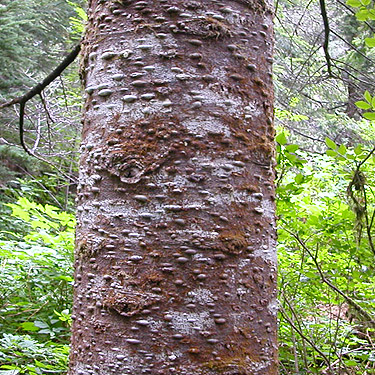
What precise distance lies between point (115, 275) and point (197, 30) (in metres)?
0.69

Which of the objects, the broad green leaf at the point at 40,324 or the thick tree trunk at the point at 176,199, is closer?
the thick tree trunk at the point at 176,199

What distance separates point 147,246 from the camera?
1064 mm

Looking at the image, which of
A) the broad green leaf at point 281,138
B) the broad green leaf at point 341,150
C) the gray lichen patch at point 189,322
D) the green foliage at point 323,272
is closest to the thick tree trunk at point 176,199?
the gray lichen patch at point 189,322

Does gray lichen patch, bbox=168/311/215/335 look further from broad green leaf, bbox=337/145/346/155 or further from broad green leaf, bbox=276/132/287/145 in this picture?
broad green leaf, bbox=337/145/346/155

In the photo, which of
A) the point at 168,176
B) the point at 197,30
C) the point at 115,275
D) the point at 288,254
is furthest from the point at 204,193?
the point at 288,254

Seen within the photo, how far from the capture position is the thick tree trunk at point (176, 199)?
104cm

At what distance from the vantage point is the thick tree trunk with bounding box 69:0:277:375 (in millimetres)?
1041

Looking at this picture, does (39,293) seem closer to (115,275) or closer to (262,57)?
(115,275)

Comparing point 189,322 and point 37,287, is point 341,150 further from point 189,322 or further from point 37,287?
point 37,287

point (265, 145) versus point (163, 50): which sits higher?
point (163, 50)

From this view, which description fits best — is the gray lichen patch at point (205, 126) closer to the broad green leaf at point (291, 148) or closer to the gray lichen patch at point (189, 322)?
the gray lichen patch at point (189, 322)

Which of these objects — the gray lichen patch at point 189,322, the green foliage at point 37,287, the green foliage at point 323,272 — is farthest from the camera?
the green foliage at point 37,287

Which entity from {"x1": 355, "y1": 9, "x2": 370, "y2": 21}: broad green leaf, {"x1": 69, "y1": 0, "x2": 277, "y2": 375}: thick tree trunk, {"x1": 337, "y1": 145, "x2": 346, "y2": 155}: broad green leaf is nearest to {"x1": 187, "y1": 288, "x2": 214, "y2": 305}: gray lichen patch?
{"x1": 69, "y1": 0, "x2": 277, "y2": 375}: thick tree trunk

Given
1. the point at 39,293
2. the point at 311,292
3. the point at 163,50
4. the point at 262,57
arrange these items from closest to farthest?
the point at 163,50, the point at 262,57, the point at 311,292, the point at 39,293
